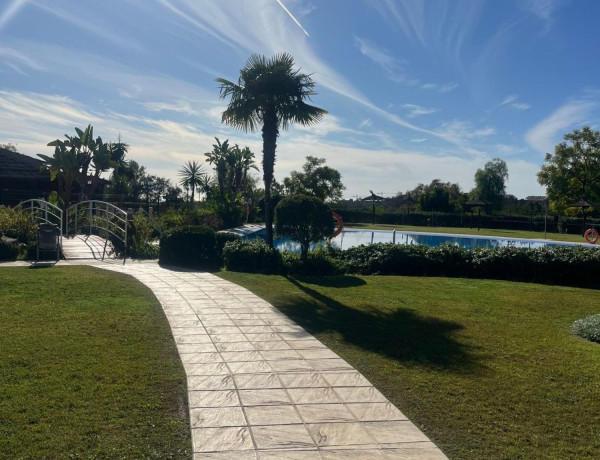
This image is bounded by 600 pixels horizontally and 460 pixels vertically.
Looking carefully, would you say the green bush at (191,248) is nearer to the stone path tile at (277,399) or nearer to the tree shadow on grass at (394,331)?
the tree shadow on grass at (394,331)

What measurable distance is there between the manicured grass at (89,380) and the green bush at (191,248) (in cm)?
503

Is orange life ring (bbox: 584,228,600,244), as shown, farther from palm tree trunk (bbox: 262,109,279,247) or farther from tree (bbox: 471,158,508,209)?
tree (bbox: 471,158,508,209)

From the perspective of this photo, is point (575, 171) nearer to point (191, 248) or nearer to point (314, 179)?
point (314, 179)

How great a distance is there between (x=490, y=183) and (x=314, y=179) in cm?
2733

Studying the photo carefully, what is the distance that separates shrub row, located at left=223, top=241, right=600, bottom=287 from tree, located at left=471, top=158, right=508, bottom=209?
52336 millimetres

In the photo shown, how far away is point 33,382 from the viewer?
4758 millimetres

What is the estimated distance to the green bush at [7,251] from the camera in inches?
533

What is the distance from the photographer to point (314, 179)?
49625 millimetres

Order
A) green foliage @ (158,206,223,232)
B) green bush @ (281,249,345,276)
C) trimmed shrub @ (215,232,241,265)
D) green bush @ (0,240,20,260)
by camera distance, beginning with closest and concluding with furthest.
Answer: green bush @ (281,249,345,276) → green bush @ (0,240,20,260) → trimmed shrub @ (215,232,241,265) → green foliage @ (158,206,223,232)

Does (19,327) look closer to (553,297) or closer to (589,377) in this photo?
(589,377)

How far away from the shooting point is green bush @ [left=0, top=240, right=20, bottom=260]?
13531 mm

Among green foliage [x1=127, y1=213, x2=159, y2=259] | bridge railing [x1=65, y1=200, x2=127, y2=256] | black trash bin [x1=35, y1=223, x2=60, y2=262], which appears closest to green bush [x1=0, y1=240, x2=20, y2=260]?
black trash bin [x1=35, y1=223, x2=60, y2=262]

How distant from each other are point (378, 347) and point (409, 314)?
2.18 metres

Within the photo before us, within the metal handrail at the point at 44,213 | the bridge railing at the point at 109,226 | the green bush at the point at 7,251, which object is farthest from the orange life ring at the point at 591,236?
the green bush at the point at 7,251
